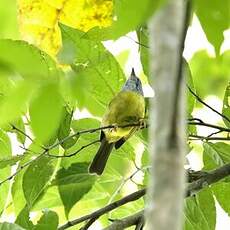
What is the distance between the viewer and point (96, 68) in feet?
6.15

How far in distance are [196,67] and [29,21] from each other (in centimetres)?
73

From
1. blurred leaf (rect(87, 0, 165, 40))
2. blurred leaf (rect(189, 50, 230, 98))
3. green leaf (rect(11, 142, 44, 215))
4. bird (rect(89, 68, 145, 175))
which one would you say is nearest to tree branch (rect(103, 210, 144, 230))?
bird (rect(89, 68, 145, 175))

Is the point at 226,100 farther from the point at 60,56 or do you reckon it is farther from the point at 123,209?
the point at 60,56

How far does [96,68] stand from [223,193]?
481mm

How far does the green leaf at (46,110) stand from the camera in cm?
75

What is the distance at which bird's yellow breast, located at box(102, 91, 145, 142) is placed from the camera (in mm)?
2146

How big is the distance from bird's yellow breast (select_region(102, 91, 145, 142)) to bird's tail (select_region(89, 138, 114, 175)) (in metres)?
0.02

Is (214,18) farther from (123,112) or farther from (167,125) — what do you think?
(123,112)

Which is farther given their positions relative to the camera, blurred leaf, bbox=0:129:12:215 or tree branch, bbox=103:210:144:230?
blurred leaf, bbox=0:129:12:215

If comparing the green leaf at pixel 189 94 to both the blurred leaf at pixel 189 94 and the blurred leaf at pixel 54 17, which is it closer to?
the blurred leaf at pixel 189 94

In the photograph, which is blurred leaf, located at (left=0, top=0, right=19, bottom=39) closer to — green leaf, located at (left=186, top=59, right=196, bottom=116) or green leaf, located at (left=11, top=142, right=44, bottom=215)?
green leaf, located at (left=11, top=142, right=44, bottom=215)

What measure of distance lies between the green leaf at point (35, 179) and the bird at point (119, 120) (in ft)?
0.43

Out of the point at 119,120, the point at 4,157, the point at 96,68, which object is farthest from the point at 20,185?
the point at 119,120

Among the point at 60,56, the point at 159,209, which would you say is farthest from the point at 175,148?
the point at 60,56
